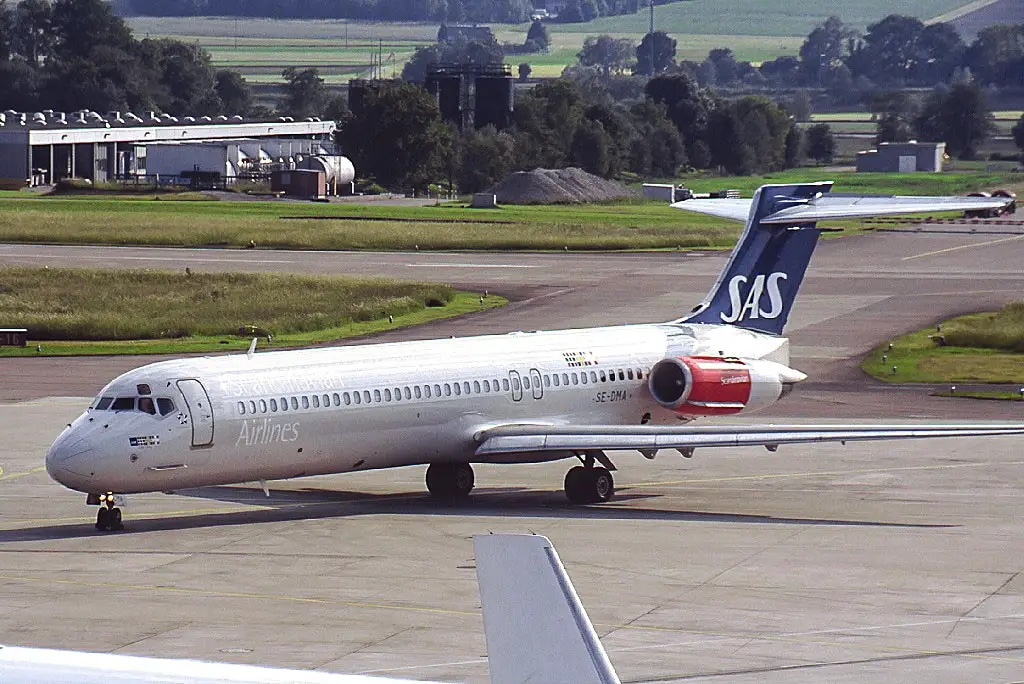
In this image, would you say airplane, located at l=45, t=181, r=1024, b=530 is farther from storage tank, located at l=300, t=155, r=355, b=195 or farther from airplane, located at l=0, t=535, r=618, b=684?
storage tank, located at l=300, t=155, r=355, b=195

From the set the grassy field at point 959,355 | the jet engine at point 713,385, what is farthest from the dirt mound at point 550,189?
the jet engine at point 713,385

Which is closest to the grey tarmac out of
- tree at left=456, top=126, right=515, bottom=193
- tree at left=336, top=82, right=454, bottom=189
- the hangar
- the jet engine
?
the jet engine

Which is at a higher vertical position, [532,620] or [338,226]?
[532,620]

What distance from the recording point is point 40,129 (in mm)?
152750

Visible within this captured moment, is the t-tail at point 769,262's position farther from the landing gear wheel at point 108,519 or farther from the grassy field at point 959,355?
the landing gear wheel at point 108,519

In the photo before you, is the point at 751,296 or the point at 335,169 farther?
the point at 335,169

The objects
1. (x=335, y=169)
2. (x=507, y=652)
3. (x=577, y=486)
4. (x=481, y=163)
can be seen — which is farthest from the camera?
(x=481, y=163)

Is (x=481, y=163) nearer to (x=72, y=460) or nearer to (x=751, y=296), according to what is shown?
(x=751, y=296)

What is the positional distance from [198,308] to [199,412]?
127 feet

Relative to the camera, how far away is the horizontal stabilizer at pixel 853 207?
3559 cm

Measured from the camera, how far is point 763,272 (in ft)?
128

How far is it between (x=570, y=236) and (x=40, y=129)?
214 ft

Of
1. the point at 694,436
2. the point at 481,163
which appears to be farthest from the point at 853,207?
the point at 481,163

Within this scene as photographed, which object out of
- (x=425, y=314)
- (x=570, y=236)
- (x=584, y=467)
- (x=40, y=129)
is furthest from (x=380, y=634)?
(x=40, y=129)
